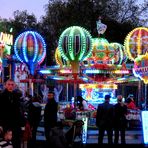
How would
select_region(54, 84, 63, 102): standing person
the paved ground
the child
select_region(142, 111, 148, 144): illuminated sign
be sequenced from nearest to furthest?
1. the child
2. select_region(142, 111, 148, 144): illuminated sign
3. the paved ground
4. select_region(54, 84, 63, 102): standing person

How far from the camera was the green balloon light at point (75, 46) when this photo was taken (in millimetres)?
25797

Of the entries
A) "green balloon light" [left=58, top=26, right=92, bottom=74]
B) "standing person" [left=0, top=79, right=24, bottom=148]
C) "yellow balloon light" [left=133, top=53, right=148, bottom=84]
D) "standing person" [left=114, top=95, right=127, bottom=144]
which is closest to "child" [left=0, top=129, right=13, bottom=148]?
"standing person" [left=0, top=79, right=24, bottom=148]

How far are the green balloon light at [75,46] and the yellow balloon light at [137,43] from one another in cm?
240

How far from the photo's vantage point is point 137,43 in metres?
27.4

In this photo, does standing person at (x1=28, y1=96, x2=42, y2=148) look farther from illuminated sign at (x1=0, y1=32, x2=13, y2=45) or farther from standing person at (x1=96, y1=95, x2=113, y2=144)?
illuminated sign at (x1=0, y1=32, x2=13, y2=45)

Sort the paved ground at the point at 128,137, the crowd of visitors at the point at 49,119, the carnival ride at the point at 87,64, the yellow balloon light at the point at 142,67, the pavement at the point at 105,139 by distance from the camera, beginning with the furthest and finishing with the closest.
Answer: the carnival ride at the point at 87,64 < the yellow balloon light at the point at 142,67 < the paved ground at the point at 128,137 < the pavement at the point at 105,139 < the crowd of visitors at the point at 49,119

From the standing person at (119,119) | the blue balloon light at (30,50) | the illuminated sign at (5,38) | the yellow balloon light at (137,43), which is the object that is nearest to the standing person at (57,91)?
the illuminated sign at (5,38)

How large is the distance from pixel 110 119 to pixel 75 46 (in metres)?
10.1

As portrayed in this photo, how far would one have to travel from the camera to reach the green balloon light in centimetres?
2580

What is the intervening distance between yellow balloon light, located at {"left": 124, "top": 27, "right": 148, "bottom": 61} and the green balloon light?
7.87 feet

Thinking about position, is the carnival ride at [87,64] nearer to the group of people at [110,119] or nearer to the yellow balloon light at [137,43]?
the yellow balloon light at [137,43]

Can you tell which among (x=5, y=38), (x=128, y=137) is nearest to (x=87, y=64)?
(x=128, y=137)

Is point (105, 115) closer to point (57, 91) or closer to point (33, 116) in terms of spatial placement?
point (33, 116)

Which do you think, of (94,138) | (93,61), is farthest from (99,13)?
(94,138)
